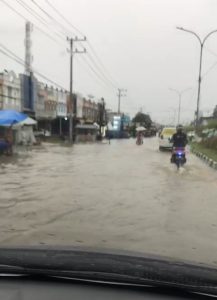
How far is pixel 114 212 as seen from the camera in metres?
11.2

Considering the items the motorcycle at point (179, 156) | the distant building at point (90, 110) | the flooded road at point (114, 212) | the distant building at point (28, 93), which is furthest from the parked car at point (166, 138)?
the distant building at point (90, 110)

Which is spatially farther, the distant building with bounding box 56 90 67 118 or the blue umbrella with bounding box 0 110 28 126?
the distant building with bounding box 56 90 67 118

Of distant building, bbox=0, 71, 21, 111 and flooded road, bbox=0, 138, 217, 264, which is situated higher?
distant building, bbox=0, 71, 21, 111

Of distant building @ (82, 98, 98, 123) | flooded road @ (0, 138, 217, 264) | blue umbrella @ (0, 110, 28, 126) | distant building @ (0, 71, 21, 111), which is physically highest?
distant building @ (0, 71, 21, 111)

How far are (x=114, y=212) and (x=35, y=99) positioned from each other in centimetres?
5564

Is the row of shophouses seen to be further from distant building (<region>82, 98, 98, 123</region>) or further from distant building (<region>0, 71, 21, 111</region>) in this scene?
distant building (<region>82, 98, 98, 123</region>)

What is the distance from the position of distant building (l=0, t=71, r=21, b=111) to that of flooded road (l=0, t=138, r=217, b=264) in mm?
35830

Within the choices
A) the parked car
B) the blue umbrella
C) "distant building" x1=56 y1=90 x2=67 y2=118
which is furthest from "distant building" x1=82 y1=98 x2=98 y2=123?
the blue umbrella

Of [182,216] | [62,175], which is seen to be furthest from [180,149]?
[182,216]

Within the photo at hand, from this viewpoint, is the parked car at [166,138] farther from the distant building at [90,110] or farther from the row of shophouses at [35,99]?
the distant building at [90,110]

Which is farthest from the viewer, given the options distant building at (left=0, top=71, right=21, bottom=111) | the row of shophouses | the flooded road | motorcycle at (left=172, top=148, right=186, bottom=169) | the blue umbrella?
the row of shophouses

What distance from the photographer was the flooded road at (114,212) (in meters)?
8.32

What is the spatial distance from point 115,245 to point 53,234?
1154 mm

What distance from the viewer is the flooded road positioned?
8320mm
